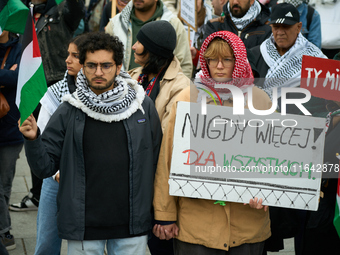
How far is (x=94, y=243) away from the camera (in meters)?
3.20

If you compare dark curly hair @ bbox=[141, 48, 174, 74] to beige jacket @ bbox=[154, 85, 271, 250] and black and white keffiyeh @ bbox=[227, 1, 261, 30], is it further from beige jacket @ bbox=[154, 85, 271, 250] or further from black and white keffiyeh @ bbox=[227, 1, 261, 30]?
black and white keffiyeh @ bbox=[227, 1, 261, 30]

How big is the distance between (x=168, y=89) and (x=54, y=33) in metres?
2.63

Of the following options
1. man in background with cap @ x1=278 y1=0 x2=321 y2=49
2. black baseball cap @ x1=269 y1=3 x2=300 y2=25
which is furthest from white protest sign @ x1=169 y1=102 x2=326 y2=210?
man in background with cap @ x1=278 y1=0 x2=321 y2=49

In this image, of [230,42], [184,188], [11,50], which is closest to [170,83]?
[230,42]

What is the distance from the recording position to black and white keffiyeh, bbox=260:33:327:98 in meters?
4.91

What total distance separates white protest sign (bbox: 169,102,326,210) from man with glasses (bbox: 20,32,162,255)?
9.6 inches

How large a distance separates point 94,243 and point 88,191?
13.0 inches

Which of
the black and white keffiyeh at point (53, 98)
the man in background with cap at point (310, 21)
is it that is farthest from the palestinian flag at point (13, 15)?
the man in background with cap at point (310, 21)

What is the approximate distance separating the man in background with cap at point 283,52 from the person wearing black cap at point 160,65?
3.65 ft

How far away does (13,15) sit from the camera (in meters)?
4.11

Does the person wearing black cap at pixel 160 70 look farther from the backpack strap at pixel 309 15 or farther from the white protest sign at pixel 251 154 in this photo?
the backpack strap at pixel 309 15

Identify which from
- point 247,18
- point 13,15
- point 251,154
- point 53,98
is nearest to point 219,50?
point 251,154

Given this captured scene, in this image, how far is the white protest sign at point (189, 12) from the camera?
6285 mm

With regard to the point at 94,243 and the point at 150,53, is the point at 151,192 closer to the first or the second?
the point at 94,243
